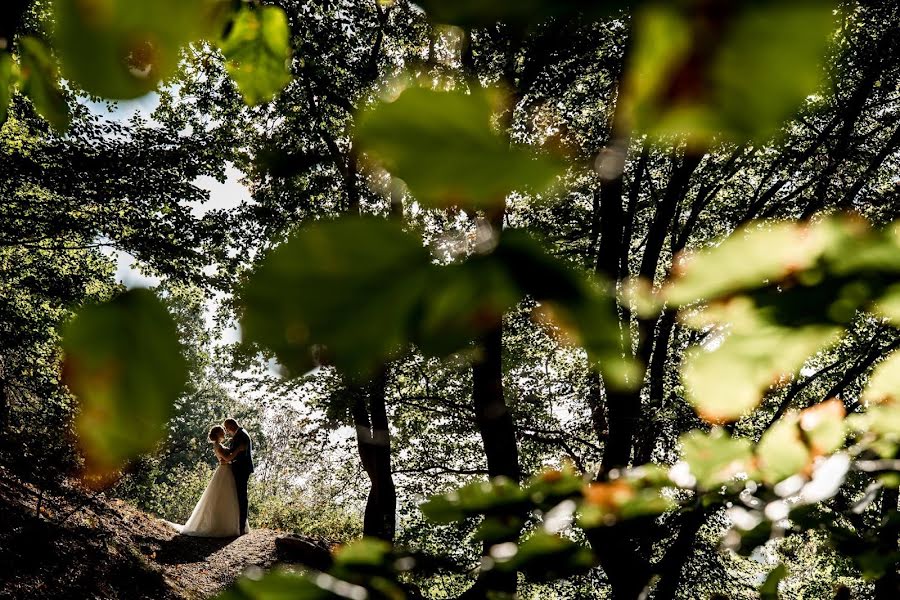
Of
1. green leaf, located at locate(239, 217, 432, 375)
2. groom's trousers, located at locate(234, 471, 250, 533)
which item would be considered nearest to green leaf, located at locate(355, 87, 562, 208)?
green leaf, located at locate(239, 217, 432, 375)

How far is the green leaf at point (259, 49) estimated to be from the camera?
0.72m

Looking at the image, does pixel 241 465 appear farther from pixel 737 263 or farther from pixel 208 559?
pixel 737 263

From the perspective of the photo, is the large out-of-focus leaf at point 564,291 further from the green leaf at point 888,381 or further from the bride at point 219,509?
the bride at point 219,509

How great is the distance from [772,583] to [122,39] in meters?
0.91

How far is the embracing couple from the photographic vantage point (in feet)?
27.1

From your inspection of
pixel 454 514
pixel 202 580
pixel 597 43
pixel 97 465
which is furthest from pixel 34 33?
pixel 202 580

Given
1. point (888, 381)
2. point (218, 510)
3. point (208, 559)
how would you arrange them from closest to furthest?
point (888, 381) < point (208, 559) < point (218, 510)

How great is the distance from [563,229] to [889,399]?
6.75 meters

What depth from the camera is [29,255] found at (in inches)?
375

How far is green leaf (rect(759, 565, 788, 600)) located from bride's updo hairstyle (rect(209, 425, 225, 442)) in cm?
926

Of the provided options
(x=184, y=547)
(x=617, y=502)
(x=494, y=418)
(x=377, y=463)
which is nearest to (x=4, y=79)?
(x=617, y=502)

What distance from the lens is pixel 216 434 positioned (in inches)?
349

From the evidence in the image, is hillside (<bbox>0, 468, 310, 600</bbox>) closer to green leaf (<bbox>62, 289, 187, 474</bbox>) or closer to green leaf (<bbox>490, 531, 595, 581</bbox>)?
green leaf (<bbox>490, 531, 595, 581</bbox>)

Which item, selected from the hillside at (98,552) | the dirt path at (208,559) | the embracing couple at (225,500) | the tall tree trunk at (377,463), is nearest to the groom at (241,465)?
the embracing couple at (225,500)
